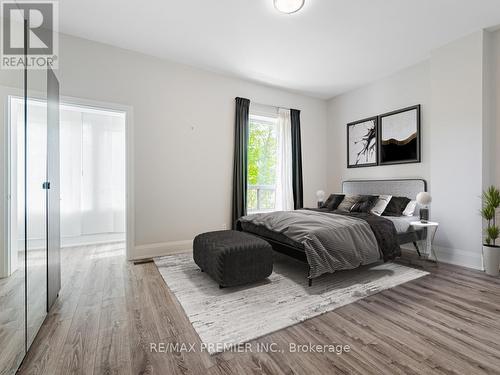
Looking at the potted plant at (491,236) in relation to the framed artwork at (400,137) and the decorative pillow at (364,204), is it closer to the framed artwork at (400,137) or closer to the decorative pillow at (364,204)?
the framed artwork at (400,137)

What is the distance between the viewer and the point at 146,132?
3543mm

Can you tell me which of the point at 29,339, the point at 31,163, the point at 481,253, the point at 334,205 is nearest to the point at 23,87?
the point at 31,163

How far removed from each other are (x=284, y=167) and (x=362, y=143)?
155 centimetres

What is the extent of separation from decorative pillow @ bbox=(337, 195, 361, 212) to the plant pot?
163 centimetres

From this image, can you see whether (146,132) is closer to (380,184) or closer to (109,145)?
(109,145)

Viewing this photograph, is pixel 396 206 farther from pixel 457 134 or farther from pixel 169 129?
pixel 169 129

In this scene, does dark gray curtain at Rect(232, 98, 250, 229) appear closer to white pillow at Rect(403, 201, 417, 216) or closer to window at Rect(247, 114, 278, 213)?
window at Rect(247, 114, 278, 213)

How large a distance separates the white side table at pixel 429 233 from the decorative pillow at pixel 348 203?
92 centimetres

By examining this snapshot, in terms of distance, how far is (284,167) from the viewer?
4789mm

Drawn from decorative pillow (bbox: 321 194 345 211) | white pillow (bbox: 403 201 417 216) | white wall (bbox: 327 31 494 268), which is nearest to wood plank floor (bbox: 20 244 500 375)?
white wall (bbox: 327 31 494 268)

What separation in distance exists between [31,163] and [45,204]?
1.35ft

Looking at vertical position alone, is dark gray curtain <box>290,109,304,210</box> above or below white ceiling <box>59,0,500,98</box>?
below

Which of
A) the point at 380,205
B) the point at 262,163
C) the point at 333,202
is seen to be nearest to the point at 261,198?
the point at 262,163

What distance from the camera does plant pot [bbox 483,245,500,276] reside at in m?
2.74
